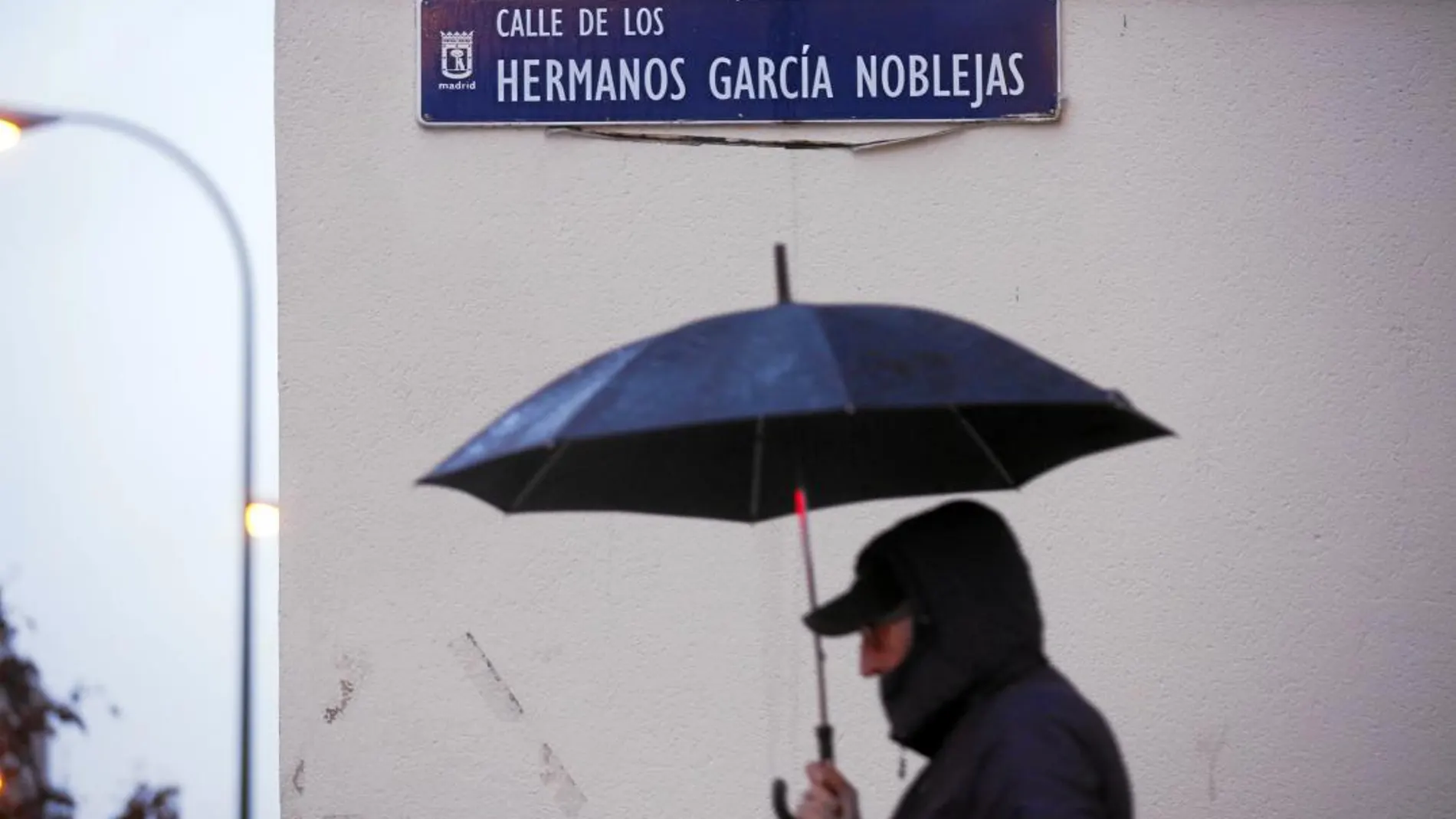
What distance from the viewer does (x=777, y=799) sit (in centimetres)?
374

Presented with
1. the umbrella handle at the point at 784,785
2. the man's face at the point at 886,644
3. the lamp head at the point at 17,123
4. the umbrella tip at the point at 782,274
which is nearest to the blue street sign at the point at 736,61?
the umbrella tip at the point at 782,274

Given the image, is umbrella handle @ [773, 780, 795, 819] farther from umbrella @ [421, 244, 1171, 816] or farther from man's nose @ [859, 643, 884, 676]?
man's nose @ [859, 643, 884, 676]

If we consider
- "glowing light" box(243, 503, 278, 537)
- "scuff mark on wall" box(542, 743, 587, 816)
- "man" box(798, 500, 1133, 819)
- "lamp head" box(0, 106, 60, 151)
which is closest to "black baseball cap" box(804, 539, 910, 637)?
"man" box(798, 500, 1133, 819)

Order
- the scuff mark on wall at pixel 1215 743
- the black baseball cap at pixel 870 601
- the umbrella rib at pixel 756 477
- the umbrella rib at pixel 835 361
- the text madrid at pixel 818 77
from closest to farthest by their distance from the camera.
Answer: the umbrella rib at pixel 835 361 → the black baseball cap at pixel 870 601 → the umbrella rib at pixel 756 477 → the scuff mark on wall at pixel 1215 743 → the text madrid at pixel 818 77

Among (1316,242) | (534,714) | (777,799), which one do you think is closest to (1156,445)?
(1316,242)

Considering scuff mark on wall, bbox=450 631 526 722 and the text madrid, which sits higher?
the text madrid

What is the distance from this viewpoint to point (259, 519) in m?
15.0

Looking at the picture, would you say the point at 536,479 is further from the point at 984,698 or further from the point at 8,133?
the point at 8,133

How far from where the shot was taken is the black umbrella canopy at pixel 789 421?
3297 millimetres

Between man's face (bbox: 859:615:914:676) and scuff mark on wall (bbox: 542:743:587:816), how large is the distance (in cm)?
270

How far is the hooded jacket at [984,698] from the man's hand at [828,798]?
3.1 inches

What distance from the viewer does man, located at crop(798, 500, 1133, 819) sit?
326cm

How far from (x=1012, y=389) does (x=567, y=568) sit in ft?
9.85

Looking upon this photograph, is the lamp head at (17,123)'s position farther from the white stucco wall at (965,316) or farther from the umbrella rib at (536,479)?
the umbrella rib at (536,479)
